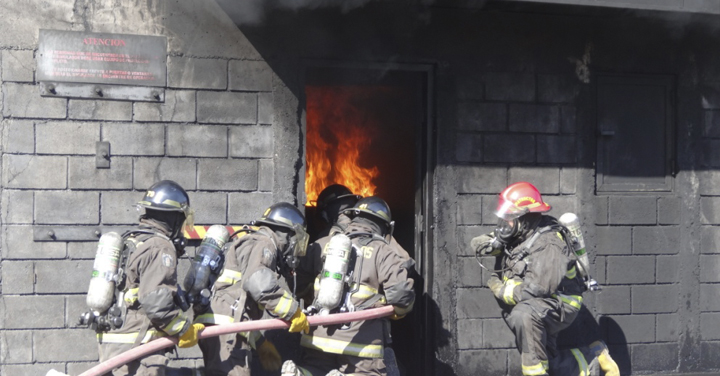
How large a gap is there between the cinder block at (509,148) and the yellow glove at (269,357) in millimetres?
2829

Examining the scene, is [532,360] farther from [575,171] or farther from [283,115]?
[283,115]

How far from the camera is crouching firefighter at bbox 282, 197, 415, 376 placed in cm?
568

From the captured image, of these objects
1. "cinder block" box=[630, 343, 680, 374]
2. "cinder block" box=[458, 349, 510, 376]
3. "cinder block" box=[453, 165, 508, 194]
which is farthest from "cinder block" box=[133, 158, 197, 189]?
"cinder block" box=[630, 343, 680, 374]

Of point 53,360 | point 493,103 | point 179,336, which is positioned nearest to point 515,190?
point 493,103

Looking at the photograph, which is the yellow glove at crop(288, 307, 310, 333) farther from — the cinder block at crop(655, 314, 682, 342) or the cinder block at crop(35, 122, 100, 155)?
the cinder block at crop(655, 314, 682, 342)

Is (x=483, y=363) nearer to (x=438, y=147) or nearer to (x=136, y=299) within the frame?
(x=438, y=147)

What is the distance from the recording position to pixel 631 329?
25.3 ft

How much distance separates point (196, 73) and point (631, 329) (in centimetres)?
504

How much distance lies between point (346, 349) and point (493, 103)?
308 cm

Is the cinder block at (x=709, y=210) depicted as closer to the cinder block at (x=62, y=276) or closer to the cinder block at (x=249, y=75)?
the cinder block at (x=249, y=75)

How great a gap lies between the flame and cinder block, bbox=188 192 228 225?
1.94 m

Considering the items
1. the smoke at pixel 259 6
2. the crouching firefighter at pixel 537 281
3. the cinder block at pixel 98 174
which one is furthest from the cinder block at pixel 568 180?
the cinder block at pixel 98 174

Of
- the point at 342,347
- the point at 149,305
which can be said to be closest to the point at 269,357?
the point at 342,347

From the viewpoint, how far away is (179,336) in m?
5.18
